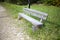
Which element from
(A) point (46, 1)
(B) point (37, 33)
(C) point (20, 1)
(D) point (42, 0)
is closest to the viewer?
(B) point (37, 33)

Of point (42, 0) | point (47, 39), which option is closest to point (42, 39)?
point (47, 39)

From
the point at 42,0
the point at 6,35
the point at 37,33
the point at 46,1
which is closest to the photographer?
the point at 37,33

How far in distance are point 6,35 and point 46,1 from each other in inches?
331

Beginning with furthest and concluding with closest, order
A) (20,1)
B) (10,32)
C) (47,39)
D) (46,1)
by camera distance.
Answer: (20,1) → (46,1) → (10,32) → (47,39)

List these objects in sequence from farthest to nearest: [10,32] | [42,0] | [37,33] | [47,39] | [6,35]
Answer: [42,0] < [10,32] < [6,35] < [37,33] < [47,39]

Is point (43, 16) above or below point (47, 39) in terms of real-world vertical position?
above

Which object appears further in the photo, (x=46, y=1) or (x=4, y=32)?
(x=46, y=1)

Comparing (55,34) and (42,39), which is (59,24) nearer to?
(55,34)

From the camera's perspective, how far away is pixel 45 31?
6344 mm

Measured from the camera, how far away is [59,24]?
7.11 meters

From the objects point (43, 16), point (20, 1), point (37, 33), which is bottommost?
point (20, 1)

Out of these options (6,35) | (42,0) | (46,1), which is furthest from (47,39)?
(42,0)

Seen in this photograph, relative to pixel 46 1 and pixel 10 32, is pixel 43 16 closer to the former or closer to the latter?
pixel 10 32

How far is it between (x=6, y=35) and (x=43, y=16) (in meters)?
1.91
